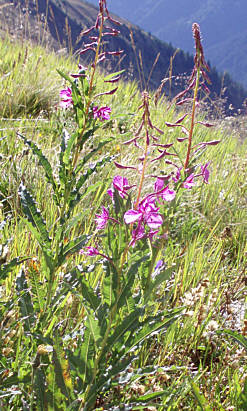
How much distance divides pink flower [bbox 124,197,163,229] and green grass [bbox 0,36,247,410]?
0.77 feet

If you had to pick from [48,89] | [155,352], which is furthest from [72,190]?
[48,89]

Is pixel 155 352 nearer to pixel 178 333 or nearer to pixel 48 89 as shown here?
pixel 178 333

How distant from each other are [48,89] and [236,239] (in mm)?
2403

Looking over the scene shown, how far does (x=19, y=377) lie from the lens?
40.5 inches

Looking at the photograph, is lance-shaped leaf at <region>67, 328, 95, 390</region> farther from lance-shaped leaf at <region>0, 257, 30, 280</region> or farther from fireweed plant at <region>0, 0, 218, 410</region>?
lance-shaped leaf at <region>0, 257, 30, 280</region>


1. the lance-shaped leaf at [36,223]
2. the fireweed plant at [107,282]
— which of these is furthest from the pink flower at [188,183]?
the lance-shaped leaf at [36,223]

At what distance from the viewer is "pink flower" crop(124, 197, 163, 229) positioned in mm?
879

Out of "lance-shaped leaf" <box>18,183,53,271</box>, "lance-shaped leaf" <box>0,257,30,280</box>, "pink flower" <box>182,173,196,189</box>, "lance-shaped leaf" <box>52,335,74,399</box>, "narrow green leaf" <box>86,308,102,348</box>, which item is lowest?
"lance-shaped leaf" <box>52,335,74,399</box>

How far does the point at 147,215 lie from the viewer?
0.91 m

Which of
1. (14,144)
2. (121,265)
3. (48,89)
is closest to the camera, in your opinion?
(121,265)

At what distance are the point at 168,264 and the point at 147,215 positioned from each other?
3.72ft

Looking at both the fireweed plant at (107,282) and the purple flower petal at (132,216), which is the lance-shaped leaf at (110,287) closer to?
the fireweed plant at (107,282)

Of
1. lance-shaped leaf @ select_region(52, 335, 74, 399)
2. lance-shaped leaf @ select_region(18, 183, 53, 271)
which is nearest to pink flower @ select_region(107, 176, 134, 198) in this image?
lance-shaped leaf @ select_region(18, 183, 53, 271)

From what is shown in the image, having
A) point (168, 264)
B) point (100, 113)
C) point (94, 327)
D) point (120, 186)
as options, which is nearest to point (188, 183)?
point (120, 186)
